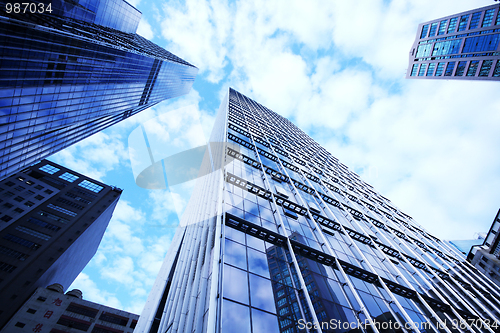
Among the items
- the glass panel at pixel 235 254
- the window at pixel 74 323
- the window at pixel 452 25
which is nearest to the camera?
the glass panel at pixel 235 254

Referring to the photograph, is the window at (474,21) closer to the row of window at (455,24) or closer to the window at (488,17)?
the row of window at (455,24)

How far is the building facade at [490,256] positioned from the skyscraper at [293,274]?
11421mm

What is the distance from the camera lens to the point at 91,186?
244 ft

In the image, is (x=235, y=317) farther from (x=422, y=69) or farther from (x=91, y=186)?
(x=422, y=69)

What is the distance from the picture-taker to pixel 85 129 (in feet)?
221

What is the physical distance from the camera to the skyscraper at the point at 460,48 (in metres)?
54.4

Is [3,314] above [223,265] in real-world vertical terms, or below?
below

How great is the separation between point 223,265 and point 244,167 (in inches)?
475

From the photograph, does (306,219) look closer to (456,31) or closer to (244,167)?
(244,167)

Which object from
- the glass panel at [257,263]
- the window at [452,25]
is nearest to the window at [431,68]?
the window at [452,25]

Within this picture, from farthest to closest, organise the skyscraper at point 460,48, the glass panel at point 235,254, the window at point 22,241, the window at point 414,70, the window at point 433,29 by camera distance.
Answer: the window at point 414,70
the window at point 433,29
the skyscraper at point 460,48
the window at point 22,241
the glass panel at point 235,254

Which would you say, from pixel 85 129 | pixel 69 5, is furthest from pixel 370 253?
pixel 85 129

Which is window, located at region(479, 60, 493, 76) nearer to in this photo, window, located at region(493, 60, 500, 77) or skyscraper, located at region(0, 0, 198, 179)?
window, located at region(493, 60, 500, 77)

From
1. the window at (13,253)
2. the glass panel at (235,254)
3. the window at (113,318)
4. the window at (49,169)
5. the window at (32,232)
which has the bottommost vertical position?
the window at (113,318)
